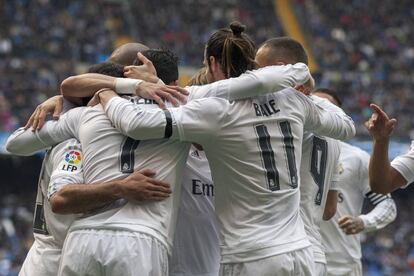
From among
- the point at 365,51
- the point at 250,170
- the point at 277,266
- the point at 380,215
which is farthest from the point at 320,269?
the point at 365,51

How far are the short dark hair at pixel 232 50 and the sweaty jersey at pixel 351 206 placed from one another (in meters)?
3.04

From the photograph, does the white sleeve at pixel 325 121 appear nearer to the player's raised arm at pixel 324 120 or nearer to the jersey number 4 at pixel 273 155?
the player's raised arm at pixel 324 120

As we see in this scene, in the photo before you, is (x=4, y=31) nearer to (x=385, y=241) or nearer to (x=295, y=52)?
(x=385, y=241)

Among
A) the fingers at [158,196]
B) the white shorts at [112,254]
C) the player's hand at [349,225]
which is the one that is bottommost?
the player's hand at [349,225]

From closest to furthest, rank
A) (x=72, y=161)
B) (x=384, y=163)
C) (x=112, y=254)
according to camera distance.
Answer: (x=112, y=254), (x=72, y=161), (x=384, y=163)

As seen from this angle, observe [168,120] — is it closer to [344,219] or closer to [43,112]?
[43,112]

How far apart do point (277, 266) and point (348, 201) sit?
3.42m

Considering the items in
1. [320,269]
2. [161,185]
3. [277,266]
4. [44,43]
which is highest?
[161,185]

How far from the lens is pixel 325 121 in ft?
18.0

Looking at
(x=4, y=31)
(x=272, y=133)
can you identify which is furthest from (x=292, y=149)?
(x=4, y=31)

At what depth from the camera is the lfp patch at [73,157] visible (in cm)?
513

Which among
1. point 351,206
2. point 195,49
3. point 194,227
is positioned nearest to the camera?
point 194,227

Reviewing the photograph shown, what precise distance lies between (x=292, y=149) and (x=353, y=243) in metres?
3.23

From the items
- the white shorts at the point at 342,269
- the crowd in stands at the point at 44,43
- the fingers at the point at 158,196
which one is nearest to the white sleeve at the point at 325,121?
the fingers at the point at 158,196
